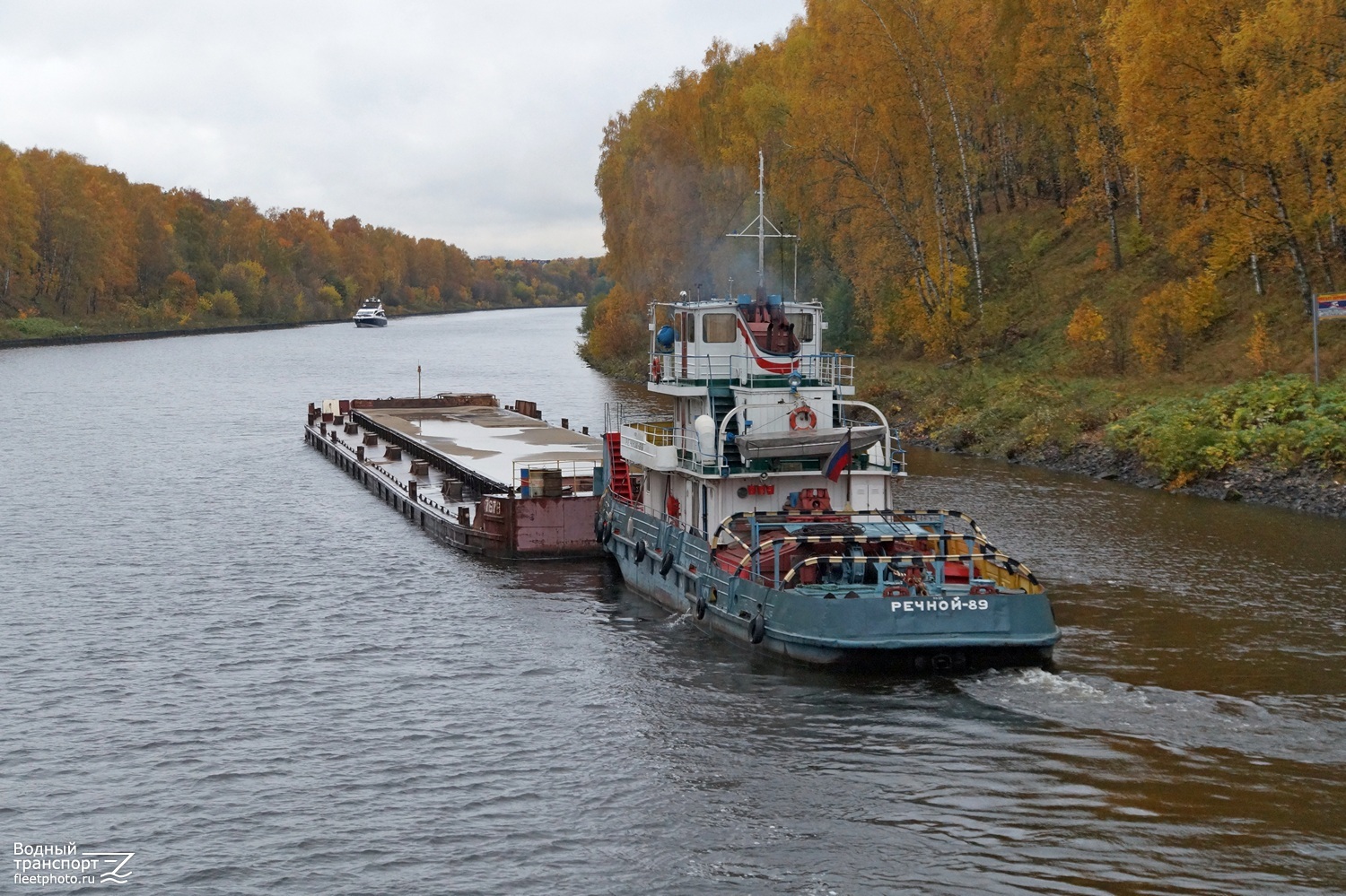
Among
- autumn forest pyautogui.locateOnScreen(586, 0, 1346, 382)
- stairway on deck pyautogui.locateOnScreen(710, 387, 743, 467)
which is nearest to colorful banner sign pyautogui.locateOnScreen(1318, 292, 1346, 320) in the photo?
autumn forest pyautogui.locateOnScreen(586, 0, 1346, 382)

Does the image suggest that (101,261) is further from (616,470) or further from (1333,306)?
(1333,306)

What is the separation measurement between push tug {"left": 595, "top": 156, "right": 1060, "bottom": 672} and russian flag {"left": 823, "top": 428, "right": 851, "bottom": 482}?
0.04 metres

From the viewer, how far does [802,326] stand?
32375mm

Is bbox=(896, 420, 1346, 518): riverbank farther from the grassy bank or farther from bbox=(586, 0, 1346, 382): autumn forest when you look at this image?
bbox=(586, 0, 1346, 382): autumn forest

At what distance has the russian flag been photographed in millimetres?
28734

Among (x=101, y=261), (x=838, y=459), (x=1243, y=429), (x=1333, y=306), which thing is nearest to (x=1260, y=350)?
(x=1333, y=306)

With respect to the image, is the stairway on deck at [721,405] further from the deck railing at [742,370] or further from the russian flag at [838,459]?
the russian flag at [838,459]

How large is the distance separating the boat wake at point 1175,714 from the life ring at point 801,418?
7929 mm

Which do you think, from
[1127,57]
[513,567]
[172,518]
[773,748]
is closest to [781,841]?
[773,748]

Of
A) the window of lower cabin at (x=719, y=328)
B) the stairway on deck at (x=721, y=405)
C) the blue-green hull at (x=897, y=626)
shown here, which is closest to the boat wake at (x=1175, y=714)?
the blue-green hull at (x=897, y=626)

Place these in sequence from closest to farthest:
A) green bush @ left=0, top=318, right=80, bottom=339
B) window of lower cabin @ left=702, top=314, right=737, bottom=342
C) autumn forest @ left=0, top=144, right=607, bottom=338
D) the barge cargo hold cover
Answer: window of lower cabin @ left=702, top=314, right=737, bottom=342
the barge cargo hold cover
green bush @ left=0, top=318, right=80, bottom=339
autumn forest @ left=0, top=144, right=607, bottom=338

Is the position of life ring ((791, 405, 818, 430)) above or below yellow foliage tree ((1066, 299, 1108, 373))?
below

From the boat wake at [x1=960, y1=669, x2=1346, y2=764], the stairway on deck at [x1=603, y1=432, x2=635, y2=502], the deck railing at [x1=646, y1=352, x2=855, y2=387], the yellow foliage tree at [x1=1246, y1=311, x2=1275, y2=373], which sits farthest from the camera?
the yellow foliage tree at [x1=1246, y1=311, x2=1275, y2=373]

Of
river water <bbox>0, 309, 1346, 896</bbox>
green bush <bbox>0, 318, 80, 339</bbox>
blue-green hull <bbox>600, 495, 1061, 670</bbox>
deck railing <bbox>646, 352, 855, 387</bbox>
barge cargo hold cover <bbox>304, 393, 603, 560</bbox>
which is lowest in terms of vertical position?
river water <bbox>0, 309, 1346, 896</bbox>
